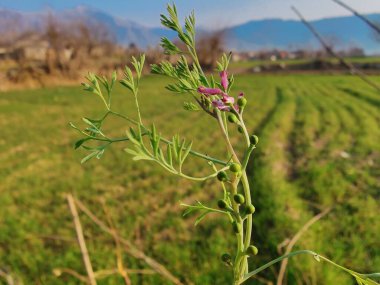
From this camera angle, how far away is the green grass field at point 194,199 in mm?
5338

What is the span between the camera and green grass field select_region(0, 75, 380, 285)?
534 cm

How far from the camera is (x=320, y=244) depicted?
5.46 meters

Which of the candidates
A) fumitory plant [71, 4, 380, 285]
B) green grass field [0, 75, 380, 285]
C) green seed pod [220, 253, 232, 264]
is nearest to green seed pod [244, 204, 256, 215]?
fumitory plant [71, 4, 380, 285]

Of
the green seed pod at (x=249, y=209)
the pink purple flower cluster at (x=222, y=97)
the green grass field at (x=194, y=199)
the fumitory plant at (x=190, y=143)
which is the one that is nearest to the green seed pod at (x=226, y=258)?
the fumitory plant at (x=190, y=143)

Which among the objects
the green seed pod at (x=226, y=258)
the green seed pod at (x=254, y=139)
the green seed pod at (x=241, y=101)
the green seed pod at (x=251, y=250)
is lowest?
the green seed pod at (x=226, y=258)

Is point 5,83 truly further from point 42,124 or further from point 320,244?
point 320,244

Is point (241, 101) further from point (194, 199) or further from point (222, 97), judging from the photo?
point (194, 199)

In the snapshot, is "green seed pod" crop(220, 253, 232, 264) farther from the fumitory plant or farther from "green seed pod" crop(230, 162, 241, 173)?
"green seed pod" crop(230, 162, 241, 173)

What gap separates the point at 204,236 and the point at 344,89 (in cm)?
2619

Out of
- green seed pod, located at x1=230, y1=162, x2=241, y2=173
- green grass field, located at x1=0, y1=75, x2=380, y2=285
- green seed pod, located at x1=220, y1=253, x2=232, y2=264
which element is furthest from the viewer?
green grass field, located at x1=0, y1=75, x2=380, y2=285

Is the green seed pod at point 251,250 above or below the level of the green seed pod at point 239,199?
below

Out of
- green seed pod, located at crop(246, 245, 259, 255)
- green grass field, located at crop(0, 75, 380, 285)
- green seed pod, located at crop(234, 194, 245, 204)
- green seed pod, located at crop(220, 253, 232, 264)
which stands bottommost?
green grass field, located at crop(0, 75, 380, 285)

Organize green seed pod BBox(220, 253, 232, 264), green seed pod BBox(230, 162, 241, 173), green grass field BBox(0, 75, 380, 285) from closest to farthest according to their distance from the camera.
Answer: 1. green seed pod BBox(230, 162, 241, 173)
2. green seed pod BBox(220, 253, 232, 264)
3. green grass field BBox(0, 75, 380, 285)

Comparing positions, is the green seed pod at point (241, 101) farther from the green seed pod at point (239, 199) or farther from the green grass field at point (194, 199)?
the green grass field at point (194, 199)
